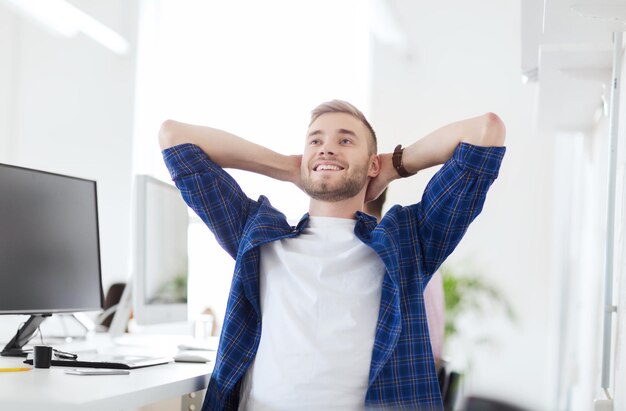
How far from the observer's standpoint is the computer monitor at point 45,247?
1.70 metres

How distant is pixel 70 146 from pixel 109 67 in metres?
0.61

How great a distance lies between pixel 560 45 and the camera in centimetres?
228

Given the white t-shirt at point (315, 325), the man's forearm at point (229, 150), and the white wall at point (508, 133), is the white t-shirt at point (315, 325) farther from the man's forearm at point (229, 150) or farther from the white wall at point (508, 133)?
the white wall at point (508, 133)

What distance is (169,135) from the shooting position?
189 centimetres

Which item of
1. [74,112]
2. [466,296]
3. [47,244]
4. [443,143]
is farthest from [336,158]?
[74,112]

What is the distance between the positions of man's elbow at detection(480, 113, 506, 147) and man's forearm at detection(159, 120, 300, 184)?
0.51 metres

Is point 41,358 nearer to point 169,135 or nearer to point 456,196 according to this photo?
point 169,135

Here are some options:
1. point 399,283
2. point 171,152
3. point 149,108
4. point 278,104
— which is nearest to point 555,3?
point 399,283

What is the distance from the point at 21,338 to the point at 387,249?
0.93m

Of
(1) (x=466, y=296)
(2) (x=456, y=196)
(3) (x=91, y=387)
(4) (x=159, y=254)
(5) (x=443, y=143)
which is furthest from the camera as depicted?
(1) (x=466, y=296)

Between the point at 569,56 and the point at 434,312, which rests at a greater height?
the point at 569,56

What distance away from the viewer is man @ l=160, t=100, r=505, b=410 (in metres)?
1.60

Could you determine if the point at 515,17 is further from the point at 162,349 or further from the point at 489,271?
the point at 162,349

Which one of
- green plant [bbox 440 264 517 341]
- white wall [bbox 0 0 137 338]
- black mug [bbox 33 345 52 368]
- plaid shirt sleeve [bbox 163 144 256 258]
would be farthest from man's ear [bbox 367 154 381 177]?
white wall [bbox 0 0 137 338]
